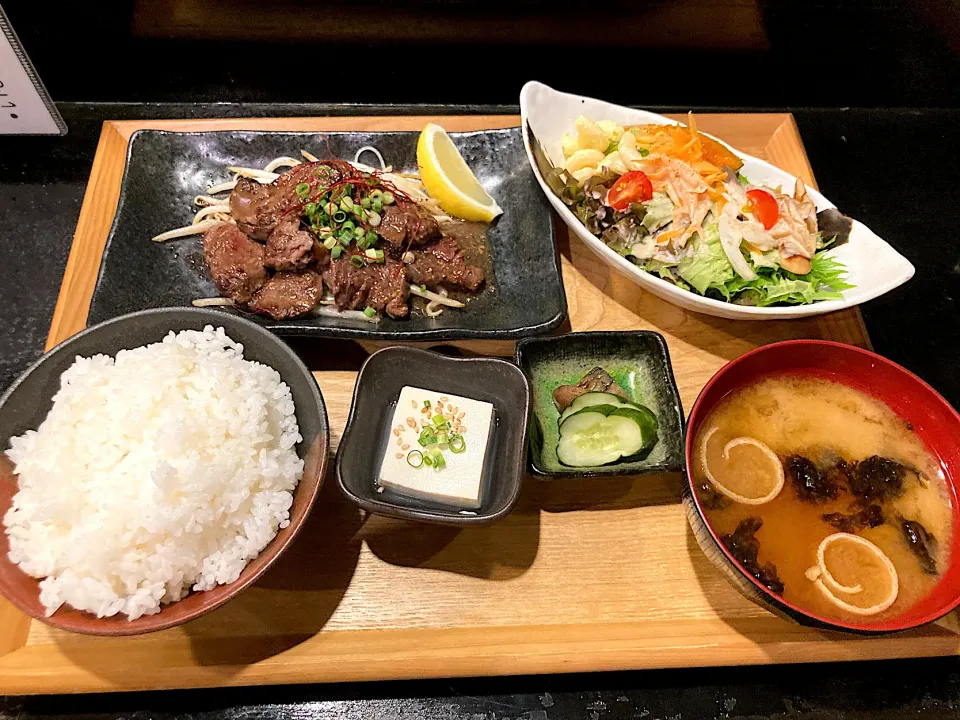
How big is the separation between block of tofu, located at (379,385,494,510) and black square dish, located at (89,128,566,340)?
32 centimetres

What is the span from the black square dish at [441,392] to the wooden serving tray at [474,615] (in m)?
0.16

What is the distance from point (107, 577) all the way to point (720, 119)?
3.09 meters

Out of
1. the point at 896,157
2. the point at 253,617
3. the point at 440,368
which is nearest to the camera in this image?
the point at 253,617

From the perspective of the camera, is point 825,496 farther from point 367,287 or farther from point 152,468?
point 152,468

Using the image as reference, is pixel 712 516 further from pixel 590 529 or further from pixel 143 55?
pixel 143 55

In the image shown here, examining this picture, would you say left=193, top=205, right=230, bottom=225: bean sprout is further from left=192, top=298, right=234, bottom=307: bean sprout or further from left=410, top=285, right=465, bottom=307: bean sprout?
left=410, top=285, right=465, bottom=307: bean sprout

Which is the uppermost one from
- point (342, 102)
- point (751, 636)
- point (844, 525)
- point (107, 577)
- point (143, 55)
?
point (143, 55)

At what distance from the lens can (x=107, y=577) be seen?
5.42 feet

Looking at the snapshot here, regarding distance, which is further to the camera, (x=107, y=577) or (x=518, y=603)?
(x=518, y=603)

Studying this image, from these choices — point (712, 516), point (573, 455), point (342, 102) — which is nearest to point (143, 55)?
point (342, 102)

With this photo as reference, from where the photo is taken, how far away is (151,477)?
1.73 m

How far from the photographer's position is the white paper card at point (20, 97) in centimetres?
238

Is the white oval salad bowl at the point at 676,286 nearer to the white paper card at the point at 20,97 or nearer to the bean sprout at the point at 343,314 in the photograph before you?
the bean sprout at the point at 343,314

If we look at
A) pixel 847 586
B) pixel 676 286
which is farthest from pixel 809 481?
pixel 676 286
